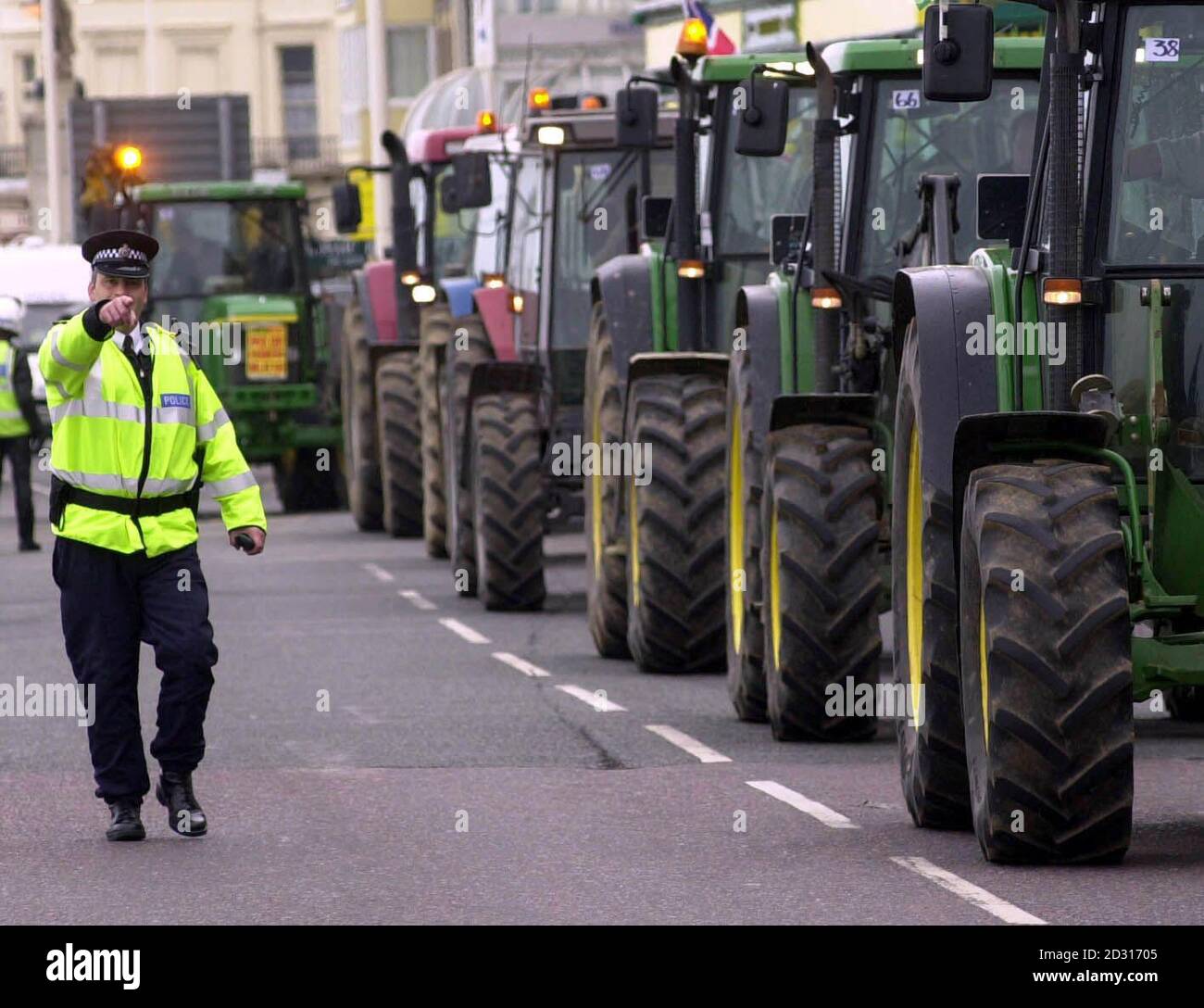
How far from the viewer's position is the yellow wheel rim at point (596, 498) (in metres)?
16.7

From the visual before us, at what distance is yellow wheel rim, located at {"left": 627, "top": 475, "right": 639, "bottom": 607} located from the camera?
15.3 meters

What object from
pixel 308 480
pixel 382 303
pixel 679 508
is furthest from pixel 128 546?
pixel 308 480

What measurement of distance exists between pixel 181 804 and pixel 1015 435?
2949mm

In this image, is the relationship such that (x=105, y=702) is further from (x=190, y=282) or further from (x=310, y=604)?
(x=190, y=282)

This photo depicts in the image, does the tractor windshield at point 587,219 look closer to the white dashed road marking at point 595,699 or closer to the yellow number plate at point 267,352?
the white dashed road marking at point 595,699

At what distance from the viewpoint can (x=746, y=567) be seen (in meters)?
13.7

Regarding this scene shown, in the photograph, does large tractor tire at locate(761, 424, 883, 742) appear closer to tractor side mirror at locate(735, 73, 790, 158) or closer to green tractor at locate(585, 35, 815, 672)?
tractor side mirror at locate(735, 73, 790, 158)

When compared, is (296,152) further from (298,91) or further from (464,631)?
(464,631)

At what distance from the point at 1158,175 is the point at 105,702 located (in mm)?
3620

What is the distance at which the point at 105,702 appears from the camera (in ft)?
34.2

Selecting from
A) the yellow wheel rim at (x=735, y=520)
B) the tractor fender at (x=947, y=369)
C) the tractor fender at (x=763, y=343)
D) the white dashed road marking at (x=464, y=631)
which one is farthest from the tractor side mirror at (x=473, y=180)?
the tractor fender at (x=947, y=369)

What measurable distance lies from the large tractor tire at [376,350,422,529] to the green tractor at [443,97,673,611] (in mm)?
3909

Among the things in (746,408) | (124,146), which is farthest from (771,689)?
(124,146)

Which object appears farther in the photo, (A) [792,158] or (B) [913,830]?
(A) [792,158]
